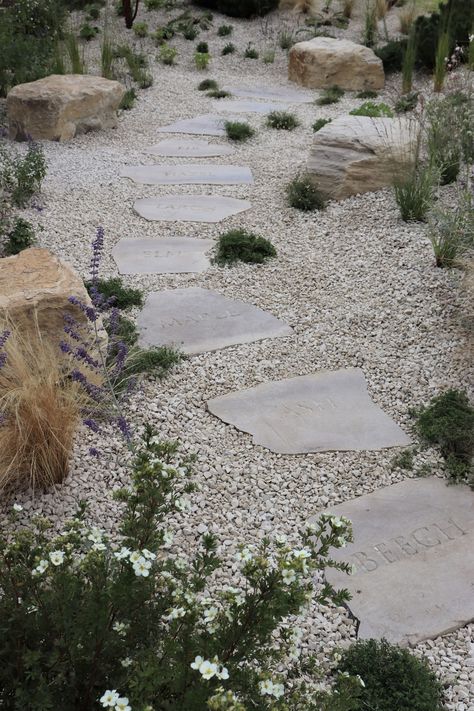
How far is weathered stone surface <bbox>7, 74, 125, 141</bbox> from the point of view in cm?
700

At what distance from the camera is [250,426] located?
3.39m

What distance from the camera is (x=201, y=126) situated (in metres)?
7.79

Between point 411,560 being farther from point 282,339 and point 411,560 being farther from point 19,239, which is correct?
point 19,239

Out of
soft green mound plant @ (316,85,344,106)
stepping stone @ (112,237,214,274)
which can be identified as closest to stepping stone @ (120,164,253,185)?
stepping stone @ (112,237,214,274)

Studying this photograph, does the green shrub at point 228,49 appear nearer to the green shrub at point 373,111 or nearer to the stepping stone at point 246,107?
the stepping stone at point 246,107

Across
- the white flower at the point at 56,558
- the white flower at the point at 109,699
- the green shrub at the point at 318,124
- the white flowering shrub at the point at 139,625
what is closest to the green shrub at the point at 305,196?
the green shrub at the point at 318,124

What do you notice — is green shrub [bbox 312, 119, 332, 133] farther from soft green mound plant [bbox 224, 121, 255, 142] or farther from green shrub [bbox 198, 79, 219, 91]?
green shrub [bbox 198, 79, 219, 91]

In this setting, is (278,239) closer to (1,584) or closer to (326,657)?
(326,657)

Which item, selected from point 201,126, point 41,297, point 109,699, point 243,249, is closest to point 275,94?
point 201,126

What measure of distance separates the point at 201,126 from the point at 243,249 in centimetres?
325

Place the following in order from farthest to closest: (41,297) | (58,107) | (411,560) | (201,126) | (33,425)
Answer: (201,126), (58,107), (41,297), (33,425), (411,560)

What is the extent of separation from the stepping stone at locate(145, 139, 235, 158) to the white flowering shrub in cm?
559

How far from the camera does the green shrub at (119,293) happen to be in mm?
4344

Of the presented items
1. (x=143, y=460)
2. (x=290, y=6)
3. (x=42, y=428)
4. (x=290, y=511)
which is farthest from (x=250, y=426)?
(x=290, y=6)
